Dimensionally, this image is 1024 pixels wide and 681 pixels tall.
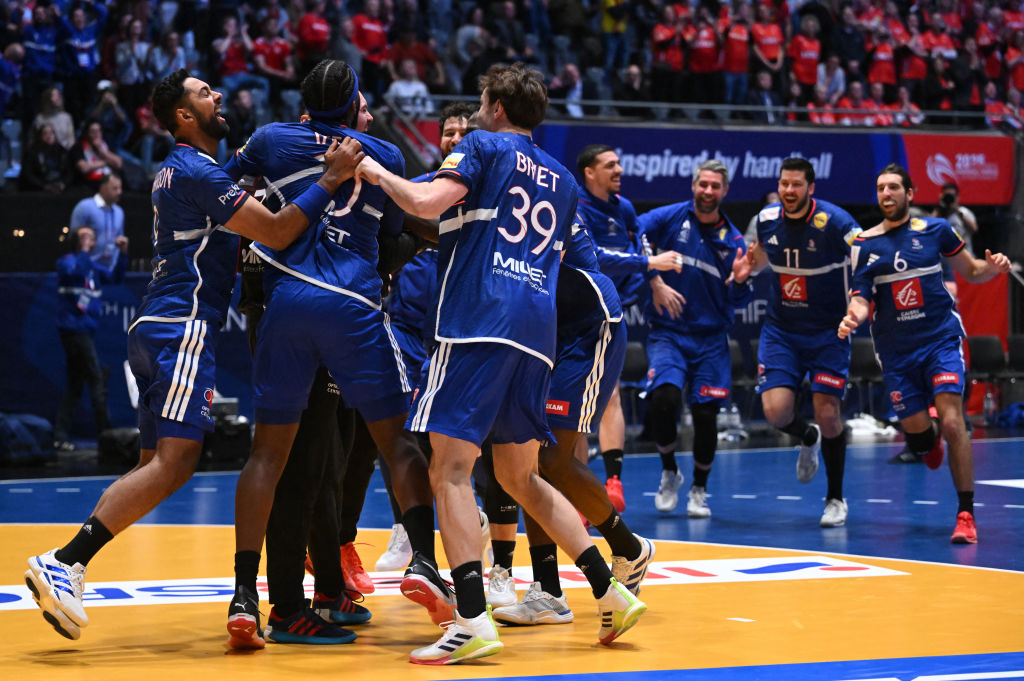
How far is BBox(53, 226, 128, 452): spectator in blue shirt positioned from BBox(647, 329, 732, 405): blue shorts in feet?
A: 19.4

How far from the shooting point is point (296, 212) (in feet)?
16.4

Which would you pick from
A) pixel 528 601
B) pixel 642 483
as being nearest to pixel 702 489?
pixel 642 483

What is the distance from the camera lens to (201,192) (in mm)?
5094

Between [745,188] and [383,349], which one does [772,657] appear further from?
[745,188]

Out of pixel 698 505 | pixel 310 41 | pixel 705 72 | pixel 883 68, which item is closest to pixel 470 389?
pixel 698 505

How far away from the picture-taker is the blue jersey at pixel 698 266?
9.45m

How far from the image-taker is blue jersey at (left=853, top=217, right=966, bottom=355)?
8484 millimetres

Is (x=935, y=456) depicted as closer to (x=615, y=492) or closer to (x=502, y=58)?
(x=615, y=492)

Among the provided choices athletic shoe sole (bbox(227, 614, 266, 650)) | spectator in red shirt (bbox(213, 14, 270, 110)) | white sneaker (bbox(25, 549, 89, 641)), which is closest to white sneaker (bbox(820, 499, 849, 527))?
athletic shoe sole (bbox(227, 614, 266, 650))

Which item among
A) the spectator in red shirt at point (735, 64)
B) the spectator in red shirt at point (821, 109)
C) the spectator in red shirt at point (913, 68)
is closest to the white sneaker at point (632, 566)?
the spectator in red shirt at point (821, 109)

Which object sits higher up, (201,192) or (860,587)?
(201,192)

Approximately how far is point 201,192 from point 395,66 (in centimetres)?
1208

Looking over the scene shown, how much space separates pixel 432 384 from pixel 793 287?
470 centimetres

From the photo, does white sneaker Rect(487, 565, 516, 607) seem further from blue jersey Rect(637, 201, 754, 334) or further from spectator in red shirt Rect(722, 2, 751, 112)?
spectator in red shirt Rect(722, 2, 751, 112)
